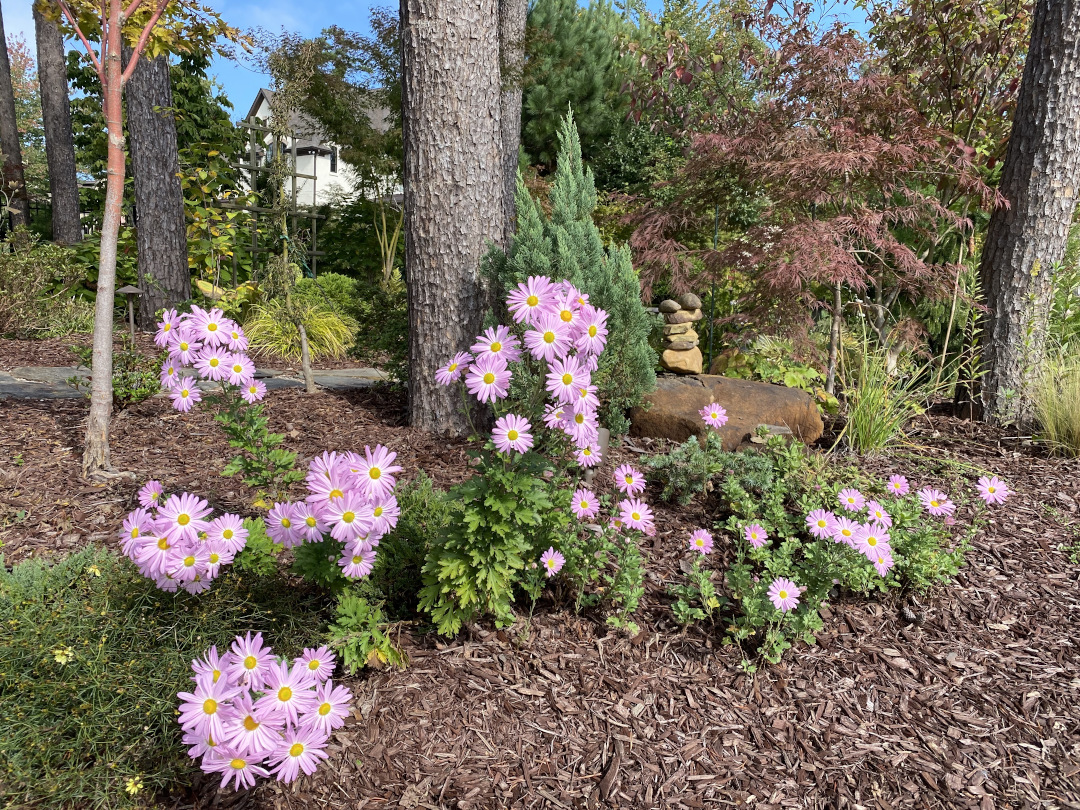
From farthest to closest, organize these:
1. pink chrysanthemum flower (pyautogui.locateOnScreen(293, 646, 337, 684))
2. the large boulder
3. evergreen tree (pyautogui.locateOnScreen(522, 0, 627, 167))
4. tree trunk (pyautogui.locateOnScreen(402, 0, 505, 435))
→ evergreen tree (pyautogui.locateOnScreen(522, 0, 627, 167)) < the large boulder < tree trunk (pyautogui.locateOnScreen(402, 0, 505, 435)) < pink chrysanthemum flower (pyautogui.locateOnScreen(293, 646, 337, 684))

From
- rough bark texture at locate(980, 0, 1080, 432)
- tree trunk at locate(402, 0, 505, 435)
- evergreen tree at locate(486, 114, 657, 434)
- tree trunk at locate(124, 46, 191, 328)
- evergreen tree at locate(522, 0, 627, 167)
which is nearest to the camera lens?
tree trunk at locate(402, 0, 505, 435)

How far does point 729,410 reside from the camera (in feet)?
13.1

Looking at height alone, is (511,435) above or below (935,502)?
above

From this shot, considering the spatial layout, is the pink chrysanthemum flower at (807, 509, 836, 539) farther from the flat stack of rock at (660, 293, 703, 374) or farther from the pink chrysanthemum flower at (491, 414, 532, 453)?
the flat stack of rock at (660, 293, 703, 374)

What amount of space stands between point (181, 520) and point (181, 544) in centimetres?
7

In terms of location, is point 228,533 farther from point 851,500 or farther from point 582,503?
point 851,500

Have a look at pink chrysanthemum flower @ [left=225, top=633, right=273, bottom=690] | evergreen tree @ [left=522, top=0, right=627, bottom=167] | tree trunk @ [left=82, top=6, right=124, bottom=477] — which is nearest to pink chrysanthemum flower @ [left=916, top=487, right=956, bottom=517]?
pink chrysanthemum flower @ [left=225, top=633, right=273, bottom=690]

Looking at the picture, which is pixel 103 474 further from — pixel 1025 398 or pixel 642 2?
pixel 642 2

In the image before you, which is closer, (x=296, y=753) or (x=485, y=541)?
(x=296, y=753)

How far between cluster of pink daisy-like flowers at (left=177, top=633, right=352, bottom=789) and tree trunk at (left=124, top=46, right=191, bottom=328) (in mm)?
5948

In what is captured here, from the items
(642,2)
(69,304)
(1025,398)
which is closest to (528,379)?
(1025,398)

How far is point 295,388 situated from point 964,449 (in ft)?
14.0

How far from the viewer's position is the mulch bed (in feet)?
5.77

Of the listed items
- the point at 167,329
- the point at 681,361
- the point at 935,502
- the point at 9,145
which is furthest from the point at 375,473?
the point at 9,145
